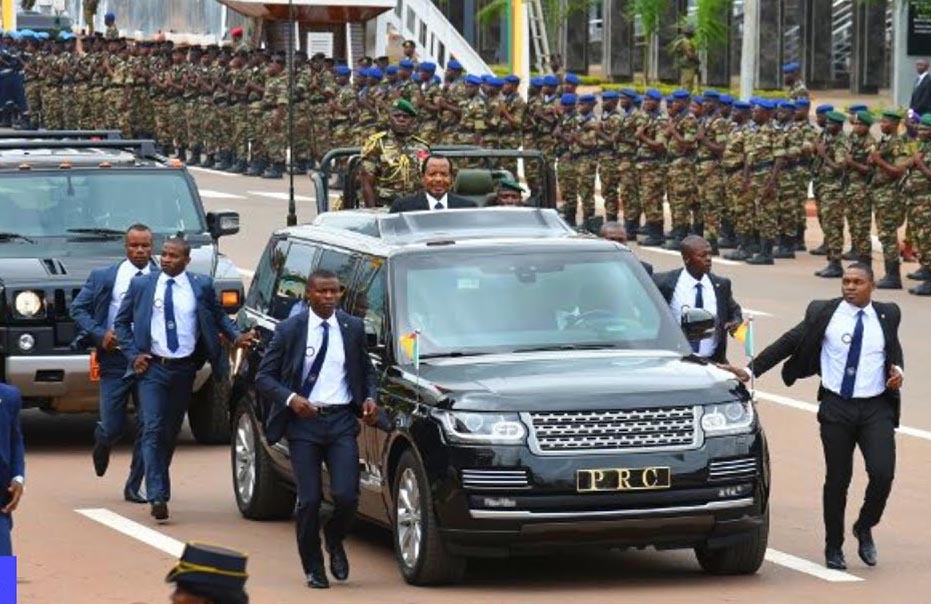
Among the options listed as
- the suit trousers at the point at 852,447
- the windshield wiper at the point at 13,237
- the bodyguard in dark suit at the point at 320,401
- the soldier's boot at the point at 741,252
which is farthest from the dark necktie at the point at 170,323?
the soldier's boot at the point at 741,252

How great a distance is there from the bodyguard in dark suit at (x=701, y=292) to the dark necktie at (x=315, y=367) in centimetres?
251

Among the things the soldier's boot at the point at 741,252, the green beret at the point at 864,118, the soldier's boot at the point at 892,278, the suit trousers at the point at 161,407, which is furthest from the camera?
the soldier's boot at the point at 741,252

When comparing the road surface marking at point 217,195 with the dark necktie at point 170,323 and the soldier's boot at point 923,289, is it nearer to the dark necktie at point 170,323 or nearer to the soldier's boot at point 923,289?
the soldier's boot at point 923,289

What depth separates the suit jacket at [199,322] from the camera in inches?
621

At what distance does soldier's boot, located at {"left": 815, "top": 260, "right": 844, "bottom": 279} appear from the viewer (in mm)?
29391

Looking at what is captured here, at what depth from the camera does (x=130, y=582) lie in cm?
1371

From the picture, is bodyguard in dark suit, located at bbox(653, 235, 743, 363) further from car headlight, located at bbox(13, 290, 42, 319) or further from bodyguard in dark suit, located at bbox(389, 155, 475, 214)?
car headlight, located at bbox(13, 290, 42, 319)

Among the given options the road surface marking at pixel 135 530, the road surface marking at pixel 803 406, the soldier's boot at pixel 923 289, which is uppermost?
the road surface marking at pixel 135 530

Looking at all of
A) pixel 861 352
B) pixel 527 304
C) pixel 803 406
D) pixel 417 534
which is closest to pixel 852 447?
pixel 861 352

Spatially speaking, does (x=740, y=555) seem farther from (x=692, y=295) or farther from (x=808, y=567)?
(x=692, y=295)

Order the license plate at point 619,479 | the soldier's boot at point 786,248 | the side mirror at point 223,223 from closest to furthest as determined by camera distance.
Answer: the license plate at point 619,479
the side mirror at point 223,223
the soldier's boot at point 786,248

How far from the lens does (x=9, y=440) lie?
1112 centimetres

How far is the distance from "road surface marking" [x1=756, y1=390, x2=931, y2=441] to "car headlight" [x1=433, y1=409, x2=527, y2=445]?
635 centimetres

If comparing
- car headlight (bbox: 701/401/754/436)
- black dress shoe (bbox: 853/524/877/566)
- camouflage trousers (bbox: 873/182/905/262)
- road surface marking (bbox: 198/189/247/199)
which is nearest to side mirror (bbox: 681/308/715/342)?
car headlight (bbox: 701/401/754/436)
